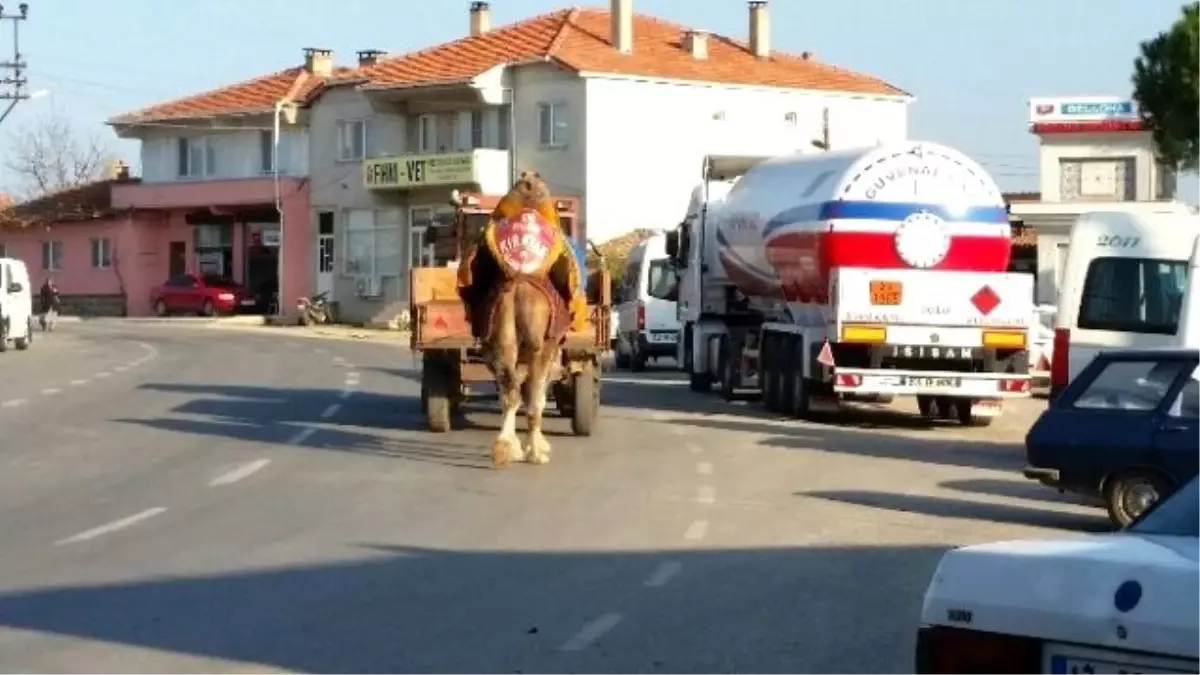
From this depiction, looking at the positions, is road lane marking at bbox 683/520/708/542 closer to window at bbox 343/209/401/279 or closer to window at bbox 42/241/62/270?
window at bbox 343/209/401/279

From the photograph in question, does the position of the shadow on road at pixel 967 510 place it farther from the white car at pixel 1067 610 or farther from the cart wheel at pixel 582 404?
the white car at pixel 1067 610

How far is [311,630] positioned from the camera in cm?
1084

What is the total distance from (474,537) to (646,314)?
2703cm

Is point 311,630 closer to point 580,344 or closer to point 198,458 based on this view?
point 198,458

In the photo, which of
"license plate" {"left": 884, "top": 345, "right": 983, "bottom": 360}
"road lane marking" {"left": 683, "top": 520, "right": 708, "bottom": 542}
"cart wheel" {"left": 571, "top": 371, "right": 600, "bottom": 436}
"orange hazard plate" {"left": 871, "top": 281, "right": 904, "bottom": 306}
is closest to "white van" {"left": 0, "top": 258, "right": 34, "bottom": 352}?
"cart wheel" {"left": 571, "top": 371, "right": 600, "bottom": 436}

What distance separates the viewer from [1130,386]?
51.6ft

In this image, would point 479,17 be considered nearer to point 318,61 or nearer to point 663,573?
point 318,61

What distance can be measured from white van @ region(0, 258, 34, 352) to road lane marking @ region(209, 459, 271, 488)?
2852 centimetres

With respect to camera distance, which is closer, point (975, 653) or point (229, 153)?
point (975, 653)

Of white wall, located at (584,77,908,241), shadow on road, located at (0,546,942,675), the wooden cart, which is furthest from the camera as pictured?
white wall, located at (584,77,908,241)

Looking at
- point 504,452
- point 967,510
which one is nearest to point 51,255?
point 504,452

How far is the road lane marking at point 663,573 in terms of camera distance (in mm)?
12578

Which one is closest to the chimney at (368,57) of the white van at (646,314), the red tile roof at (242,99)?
the red tile roof at (242,99)

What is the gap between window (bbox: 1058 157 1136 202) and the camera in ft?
211
